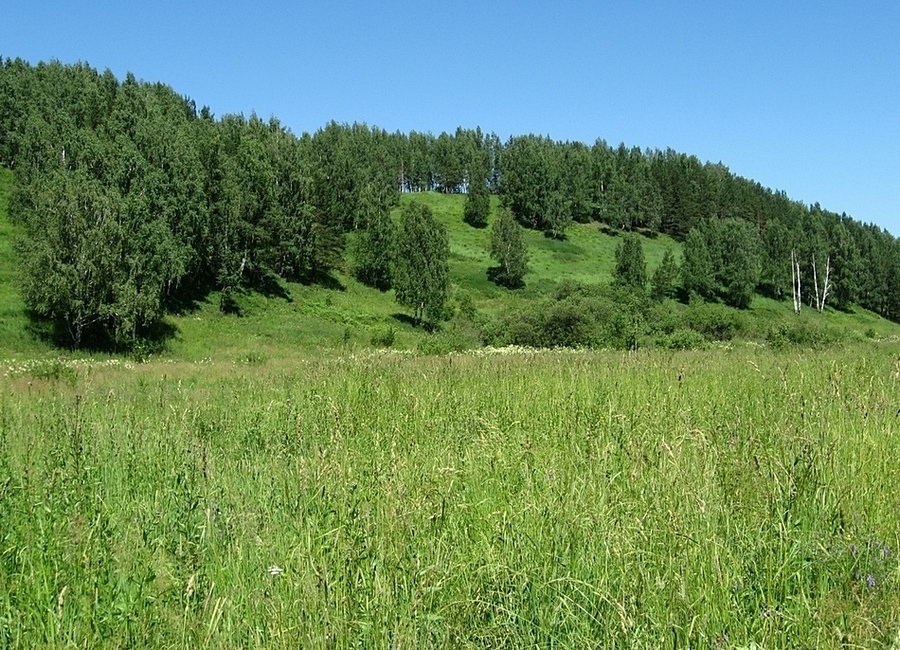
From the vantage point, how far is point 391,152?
11475 cm

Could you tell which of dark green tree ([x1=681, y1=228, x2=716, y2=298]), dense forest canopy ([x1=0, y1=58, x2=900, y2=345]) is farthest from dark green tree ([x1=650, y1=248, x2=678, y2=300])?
dark green tree ([x1=681, y1=228, x2=716, y2=298])

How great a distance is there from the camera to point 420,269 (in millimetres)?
49719

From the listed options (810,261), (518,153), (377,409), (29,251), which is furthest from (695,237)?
(377,409)

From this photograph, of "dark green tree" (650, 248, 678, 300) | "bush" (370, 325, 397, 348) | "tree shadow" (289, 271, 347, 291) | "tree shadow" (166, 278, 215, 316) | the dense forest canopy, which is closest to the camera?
the dense forest canopy

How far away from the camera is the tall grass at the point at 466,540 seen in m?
2.27

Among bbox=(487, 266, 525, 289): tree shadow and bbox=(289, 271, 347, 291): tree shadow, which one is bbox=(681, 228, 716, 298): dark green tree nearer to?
bbox=(487, 266, 525, 289): tree shadow

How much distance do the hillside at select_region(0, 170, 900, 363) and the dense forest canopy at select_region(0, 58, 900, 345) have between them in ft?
6.16

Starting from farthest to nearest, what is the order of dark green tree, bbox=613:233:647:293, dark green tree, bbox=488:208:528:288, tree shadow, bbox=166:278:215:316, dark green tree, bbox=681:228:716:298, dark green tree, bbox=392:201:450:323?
1. dark green tree, bbox=681:228:716:298
2. dark green tree, bbox=613:233:647:293
3. dark green tree, bbox=488:208:528:288
4. dark green tree, bbox=392:201:450:323
5. tree shadow, bbox=166:278:215:316

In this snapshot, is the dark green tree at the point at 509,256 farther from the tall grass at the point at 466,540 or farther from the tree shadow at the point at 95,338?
the tall grass at the point at 466,540

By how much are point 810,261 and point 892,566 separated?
97.9 metres

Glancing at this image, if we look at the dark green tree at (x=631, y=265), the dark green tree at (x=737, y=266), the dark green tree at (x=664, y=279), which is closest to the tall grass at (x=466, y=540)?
the dark green tree at (x=631, y=265)

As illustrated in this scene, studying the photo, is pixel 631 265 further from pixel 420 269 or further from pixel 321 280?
pixel 321 280

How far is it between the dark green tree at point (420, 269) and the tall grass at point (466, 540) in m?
44.3

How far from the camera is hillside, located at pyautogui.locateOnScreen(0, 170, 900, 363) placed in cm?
3244
